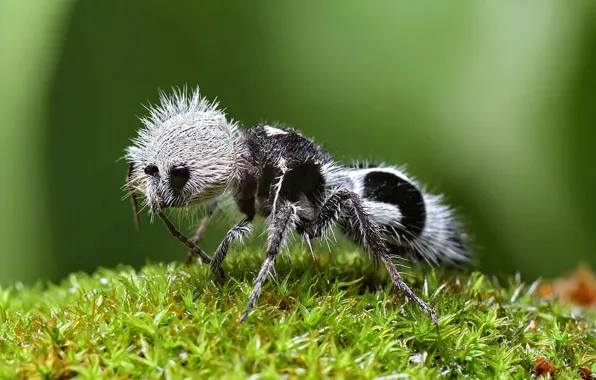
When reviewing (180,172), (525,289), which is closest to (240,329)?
(180,172)

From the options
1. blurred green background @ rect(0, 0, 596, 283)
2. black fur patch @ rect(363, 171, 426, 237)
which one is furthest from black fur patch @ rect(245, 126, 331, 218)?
blurred green background @ rect(0, 0, 596, 283)

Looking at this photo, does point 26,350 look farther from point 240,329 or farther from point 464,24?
point 464,24

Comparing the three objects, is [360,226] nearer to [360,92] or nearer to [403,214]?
[403,214]

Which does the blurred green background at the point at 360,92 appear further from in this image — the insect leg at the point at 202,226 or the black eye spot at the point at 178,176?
the black eye spot at the point at 178,176

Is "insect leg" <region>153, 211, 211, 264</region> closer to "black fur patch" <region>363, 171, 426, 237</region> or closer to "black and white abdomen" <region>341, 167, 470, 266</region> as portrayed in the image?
"black and white abdomen" <region>341, 167, 470, 266</region>

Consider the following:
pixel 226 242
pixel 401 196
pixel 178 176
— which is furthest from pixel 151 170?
pixel 401 196

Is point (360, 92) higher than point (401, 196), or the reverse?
point (360, 92)
